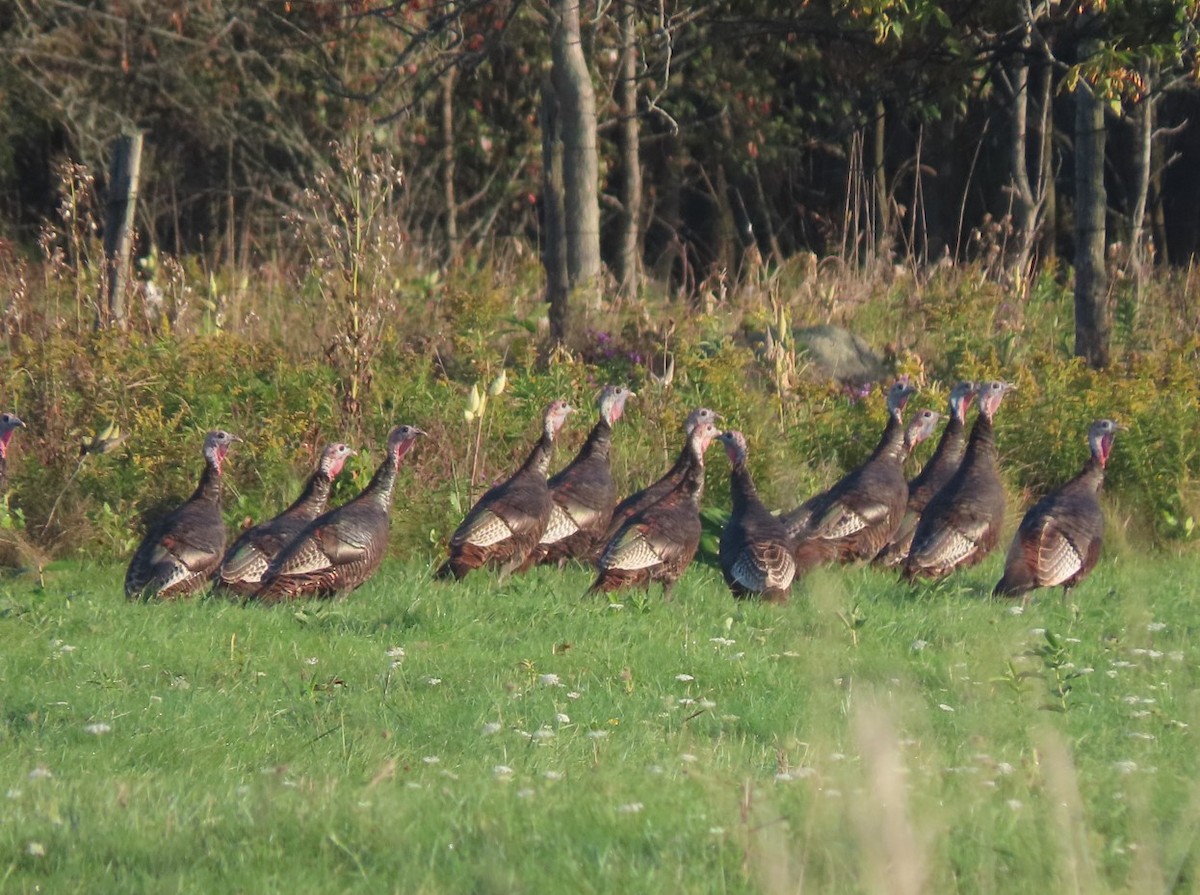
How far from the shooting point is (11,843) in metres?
4.49

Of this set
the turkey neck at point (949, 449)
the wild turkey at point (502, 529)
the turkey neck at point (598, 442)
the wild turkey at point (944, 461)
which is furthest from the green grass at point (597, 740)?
the turkey neck at point (949, 449)

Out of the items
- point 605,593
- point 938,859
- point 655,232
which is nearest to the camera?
point 938,859

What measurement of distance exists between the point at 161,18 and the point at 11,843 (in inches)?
739

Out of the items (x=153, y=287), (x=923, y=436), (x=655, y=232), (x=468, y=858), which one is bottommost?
(x=468, y=858)

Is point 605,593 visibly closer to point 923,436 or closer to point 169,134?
point 923,436

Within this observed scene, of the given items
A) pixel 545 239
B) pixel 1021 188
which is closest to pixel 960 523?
pixel 545 239

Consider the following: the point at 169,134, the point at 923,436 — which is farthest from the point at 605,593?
→ the point at 169,134

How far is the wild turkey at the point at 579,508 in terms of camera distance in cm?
984

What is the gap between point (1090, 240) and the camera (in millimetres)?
12227

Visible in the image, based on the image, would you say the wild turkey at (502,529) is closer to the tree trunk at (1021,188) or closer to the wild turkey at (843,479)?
the wild turkey at (843,479)

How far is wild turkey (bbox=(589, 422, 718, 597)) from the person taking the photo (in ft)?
28.9

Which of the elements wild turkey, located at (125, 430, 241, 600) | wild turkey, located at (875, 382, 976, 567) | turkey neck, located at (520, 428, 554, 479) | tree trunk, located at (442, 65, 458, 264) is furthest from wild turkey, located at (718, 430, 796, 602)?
tree trunk, located at (442, 65, 458, 264)

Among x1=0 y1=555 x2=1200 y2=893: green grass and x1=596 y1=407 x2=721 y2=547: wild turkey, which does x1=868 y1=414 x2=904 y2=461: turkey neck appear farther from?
x1=0 y1=555 x2=1200 y2=893: green grass

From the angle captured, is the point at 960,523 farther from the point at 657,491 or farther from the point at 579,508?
the point at 579,508
